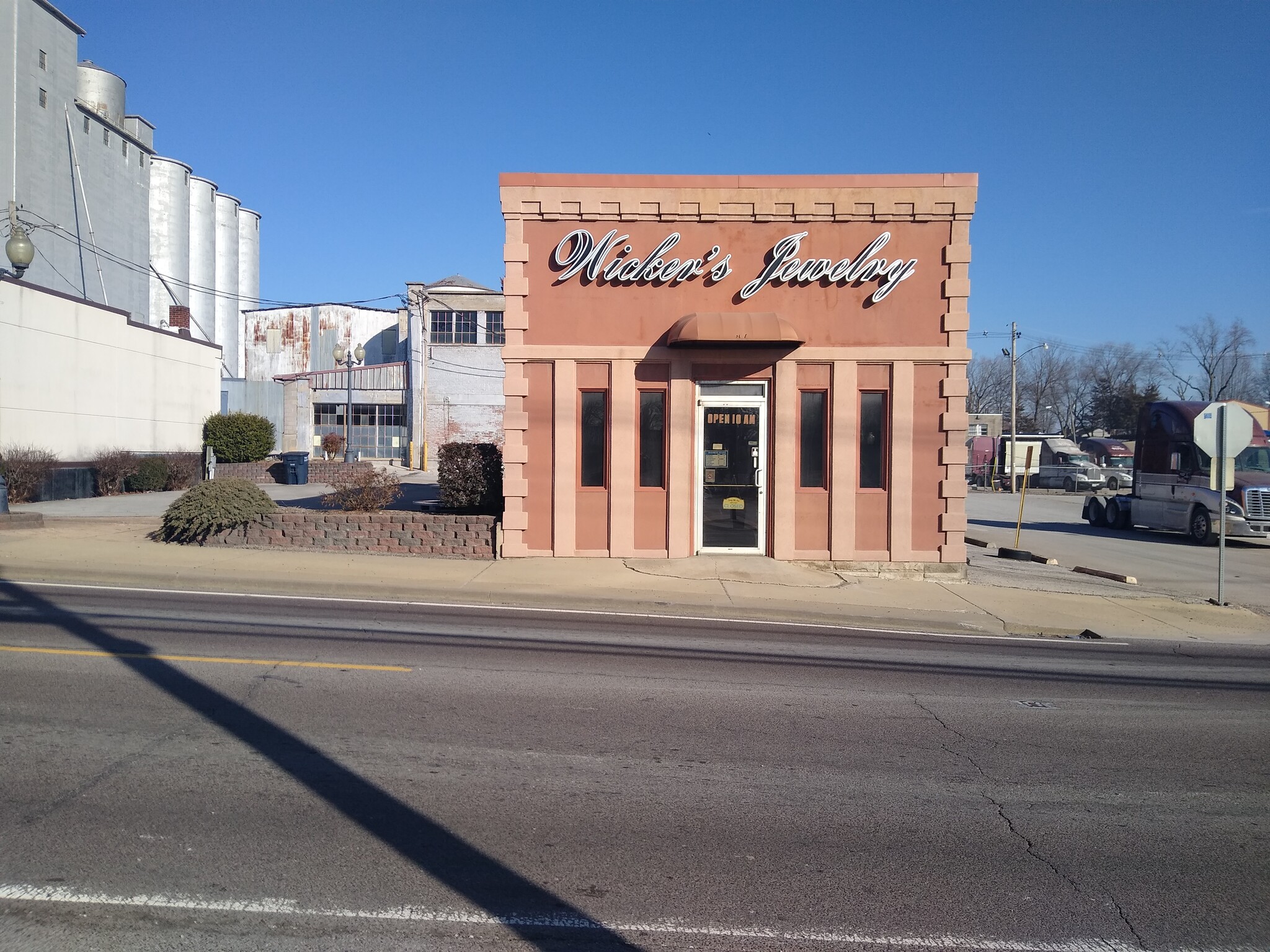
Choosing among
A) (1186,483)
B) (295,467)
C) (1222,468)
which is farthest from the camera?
(295,467)

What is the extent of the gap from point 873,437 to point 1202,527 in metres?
16.1

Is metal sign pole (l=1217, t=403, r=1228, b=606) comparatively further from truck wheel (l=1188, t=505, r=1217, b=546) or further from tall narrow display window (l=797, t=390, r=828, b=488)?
truck wheel (l=1188, t=505, r=1217, b=546)

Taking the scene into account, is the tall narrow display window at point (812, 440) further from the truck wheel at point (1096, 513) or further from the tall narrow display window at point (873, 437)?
the truck wheel at point (1096, 513)

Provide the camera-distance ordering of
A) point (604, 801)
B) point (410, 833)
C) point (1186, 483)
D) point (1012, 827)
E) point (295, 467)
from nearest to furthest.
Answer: point (410, 833)
point (1012, 827)
point (604, 801)
point (1186, 483)
point (295, 467)

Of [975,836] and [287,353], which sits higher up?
[287,353]

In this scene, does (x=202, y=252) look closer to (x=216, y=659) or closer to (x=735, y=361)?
(x=735, y=361)

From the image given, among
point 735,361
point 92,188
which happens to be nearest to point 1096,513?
point 735,361

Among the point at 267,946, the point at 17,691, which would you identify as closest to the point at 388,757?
the point at 267,946

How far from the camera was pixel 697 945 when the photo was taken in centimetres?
362

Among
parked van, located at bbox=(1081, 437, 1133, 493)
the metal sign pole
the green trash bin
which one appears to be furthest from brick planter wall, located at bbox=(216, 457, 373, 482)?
parked van, located at bbox=(1081, 437, 1133, 493)

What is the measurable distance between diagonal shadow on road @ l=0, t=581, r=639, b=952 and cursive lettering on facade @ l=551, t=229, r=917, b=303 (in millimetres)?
9410

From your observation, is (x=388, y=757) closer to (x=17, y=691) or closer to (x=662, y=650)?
(x=17, y=691)

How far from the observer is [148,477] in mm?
26234

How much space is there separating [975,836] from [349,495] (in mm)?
13208
